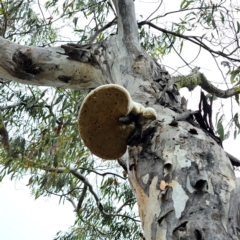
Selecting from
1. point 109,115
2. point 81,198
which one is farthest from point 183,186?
point 81,198

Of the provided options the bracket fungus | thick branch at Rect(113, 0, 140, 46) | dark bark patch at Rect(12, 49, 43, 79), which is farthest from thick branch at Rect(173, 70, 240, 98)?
the bracket fungus

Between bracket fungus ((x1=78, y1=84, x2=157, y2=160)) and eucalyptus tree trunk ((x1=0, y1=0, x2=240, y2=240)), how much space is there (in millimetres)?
44

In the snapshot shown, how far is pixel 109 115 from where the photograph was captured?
115 centimetres

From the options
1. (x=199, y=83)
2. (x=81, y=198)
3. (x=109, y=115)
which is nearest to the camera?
(x=109, y=115)

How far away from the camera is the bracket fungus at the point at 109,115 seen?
44.2 inches

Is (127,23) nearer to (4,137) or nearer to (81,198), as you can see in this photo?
(4,137)

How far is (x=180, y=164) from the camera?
97 cm

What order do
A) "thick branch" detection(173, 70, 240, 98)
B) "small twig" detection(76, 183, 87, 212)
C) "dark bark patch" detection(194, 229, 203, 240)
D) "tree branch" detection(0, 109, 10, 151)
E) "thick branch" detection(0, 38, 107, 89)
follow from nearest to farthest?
"dark bark patch" detection(194, 229, 203, 240) < "thick branch" detection(0, 38, 107, 89) < "thick branch" detection(173, 70, 240, 98) < "tree branch" detection(0, 109, 10, 151) < "small twig" detection(76, 183, 87, 212)

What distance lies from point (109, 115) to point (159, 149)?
7.1 inches

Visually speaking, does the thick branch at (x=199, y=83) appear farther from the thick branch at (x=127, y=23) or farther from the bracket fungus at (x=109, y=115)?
the bracket fungus at (x=109, y=115)

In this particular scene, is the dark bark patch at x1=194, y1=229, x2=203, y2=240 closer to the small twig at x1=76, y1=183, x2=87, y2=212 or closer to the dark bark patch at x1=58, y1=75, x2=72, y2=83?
the dark bark patch at x1=58, y1=75, x2=72, y2=83

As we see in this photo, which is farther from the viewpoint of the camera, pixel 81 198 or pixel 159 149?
pixel 81 198

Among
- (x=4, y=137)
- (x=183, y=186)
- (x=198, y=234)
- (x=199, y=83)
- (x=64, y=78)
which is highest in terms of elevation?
(x=199, y=83)

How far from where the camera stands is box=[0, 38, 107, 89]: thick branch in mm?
1660
